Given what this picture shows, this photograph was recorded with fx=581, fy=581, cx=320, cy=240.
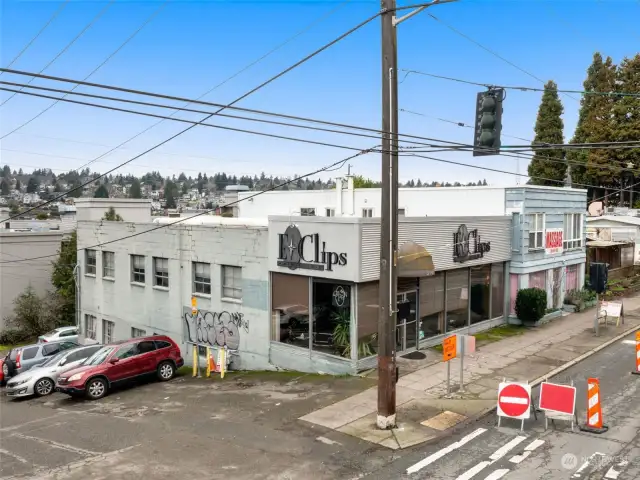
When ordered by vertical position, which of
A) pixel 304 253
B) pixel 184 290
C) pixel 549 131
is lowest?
pixel 184 290

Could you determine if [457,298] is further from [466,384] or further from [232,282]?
[232,282]

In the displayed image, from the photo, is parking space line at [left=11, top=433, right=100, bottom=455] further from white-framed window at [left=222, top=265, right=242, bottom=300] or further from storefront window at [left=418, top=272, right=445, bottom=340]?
storefront window at [left=418, top=272, right=445, bottom=340]

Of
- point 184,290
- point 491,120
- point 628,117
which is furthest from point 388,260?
point 628,117

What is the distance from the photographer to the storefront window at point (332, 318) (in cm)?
1764

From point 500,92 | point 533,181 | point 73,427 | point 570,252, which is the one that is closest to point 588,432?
point 500,92

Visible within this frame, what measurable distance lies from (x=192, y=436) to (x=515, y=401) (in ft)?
23.4

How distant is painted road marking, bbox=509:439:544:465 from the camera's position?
10.9 metres

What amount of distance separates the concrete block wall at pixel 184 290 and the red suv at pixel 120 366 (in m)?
2.29

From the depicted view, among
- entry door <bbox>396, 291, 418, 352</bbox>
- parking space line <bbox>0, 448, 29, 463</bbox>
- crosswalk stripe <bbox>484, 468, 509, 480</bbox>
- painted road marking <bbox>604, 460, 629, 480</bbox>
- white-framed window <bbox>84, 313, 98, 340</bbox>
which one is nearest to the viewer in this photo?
painted road marking <bbox>604, 460, 629, 480</bbox>

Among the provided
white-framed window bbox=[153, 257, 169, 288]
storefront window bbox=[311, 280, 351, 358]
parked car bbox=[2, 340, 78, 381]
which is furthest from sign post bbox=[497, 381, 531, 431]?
parked car bbox=[2, 340, 78, 381]

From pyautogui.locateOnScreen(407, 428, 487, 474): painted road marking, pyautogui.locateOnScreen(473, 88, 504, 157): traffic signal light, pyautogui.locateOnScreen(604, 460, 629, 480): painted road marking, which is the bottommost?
pyautogui.locateOnScreen(407, 428, 487, 474): painted road marking

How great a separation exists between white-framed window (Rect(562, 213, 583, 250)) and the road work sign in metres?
16.2

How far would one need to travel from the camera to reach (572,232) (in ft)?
90.8

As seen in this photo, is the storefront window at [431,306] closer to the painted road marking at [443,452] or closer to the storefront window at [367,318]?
the storefront window at [367,318]
